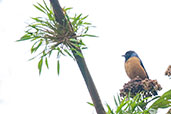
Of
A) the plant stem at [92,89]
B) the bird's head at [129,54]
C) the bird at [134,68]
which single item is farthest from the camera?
the bird's head at [129,54]

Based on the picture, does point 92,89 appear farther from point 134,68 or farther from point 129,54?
point 129,54

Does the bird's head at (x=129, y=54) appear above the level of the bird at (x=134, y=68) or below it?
above

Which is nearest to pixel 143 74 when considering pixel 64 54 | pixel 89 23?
pixel 89 23

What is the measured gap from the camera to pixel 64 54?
1.77 m

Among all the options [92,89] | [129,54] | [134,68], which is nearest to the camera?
[92,89]

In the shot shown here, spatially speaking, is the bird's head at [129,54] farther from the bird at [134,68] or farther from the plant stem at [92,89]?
the plant stem at [92,89]

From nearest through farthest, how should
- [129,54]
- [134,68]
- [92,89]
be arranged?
[92,89], [134,68], [129,54]

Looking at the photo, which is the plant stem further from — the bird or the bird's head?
the bird's head

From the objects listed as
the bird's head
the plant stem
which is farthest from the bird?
the plant stem

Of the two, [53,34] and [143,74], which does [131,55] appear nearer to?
[143,74]

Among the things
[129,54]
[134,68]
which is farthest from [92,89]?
[129,54]

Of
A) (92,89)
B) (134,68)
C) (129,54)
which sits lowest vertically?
(92,89)

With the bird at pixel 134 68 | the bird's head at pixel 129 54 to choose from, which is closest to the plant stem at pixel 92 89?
the bird at pixel 134 68

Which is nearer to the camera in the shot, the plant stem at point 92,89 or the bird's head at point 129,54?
the plant stem at point 92,89
